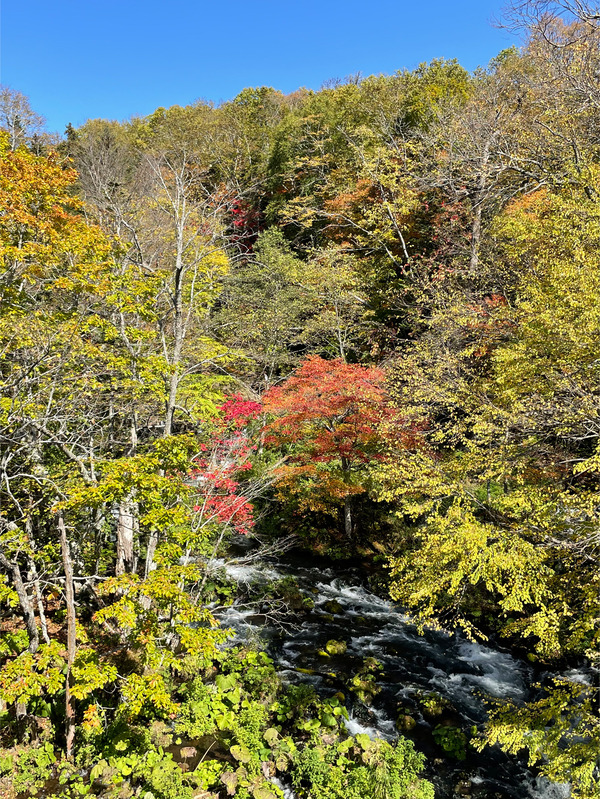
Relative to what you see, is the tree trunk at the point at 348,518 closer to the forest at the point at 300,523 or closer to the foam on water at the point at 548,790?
the forest at the point at 300,523

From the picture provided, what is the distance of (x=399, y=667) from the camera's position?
11.8 meters

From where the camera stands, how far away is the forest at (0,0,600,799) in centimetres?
779

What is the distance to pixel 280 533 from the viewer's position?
1803 centimetres

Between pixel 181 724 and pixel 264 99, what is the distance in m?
47.5

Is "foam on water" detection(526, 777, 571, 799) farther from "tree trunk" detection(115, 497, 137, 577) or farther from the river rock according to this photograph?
"tree trunk" detection(115, 497, 137, 577)

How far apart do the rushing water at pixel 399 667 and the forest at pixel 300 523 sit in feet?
0.28

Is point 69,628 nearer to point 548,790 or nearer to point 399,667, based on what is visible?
point 399,667

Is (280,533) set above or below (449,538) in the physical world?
below

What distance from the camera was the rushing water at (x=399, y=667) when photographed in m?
8.66

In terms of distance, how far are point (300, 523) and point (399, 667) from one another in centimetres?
703

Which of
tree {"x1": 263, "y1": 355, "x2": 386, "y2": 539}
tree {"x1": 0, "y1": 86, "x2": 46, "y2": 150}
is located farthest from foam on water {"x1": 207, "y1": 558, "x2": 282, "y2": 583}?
tree {"x1": 0, "y1": 86, "x2": 46, "y2": 150}

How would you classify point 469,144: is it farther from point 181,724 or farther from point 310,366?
point 181,724

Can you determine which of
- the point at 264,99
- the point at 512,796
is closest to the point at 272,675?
the point at 512,796

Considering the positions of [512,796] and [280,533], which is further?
[280,533]
